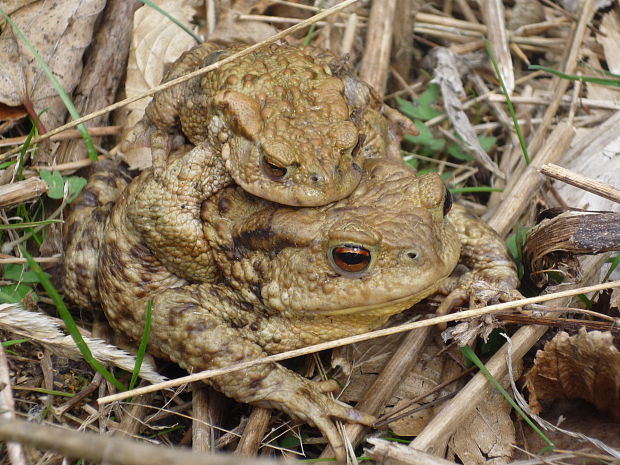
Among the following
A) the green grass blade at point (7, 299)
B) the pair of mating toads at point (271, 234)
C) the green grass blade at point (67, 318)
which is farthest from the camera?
the green grass blade at point (7, 299)

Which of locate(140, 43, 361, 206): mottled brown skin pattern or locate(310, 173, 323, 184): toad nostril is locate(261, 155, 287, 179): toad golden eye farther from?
locate(310, 173, 323, 184): toad nostril

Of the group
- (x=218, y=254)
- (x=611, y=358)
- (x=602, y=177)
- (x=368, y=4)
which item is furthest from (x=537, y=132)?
(x=218, y=254)

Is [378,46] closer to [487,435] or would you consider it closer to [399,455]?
[487,435]

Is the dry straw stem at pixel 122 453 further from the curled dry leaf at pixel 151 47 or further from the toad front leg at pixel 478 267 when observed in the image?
the curled dry leaf at pixel 151 47

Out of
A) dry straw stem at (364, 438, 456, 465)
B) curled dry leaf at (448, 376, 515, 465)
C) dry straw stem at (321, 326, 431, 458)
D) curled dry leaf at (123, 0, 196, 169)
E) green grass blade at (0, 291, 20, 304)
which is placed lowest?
curled dry leaf at (448, 376, 515, 465)

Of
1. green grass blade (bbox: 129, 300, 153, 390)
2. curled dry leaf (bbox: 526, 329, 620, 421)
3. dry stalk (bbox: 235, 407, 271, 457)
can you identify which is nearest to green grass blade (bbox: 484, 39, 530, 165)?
curled dry leaf (bbox: 526, 329, 620, 421)

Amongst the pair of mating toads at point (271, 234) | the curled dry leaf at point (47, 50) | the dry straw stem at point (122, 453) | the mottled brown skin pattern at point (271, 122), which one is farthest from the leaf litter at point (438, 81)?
the dry straw stem at point (122, 453)

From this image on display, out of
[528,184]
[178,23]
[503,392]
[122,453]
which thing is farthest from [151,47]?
[122,453]
